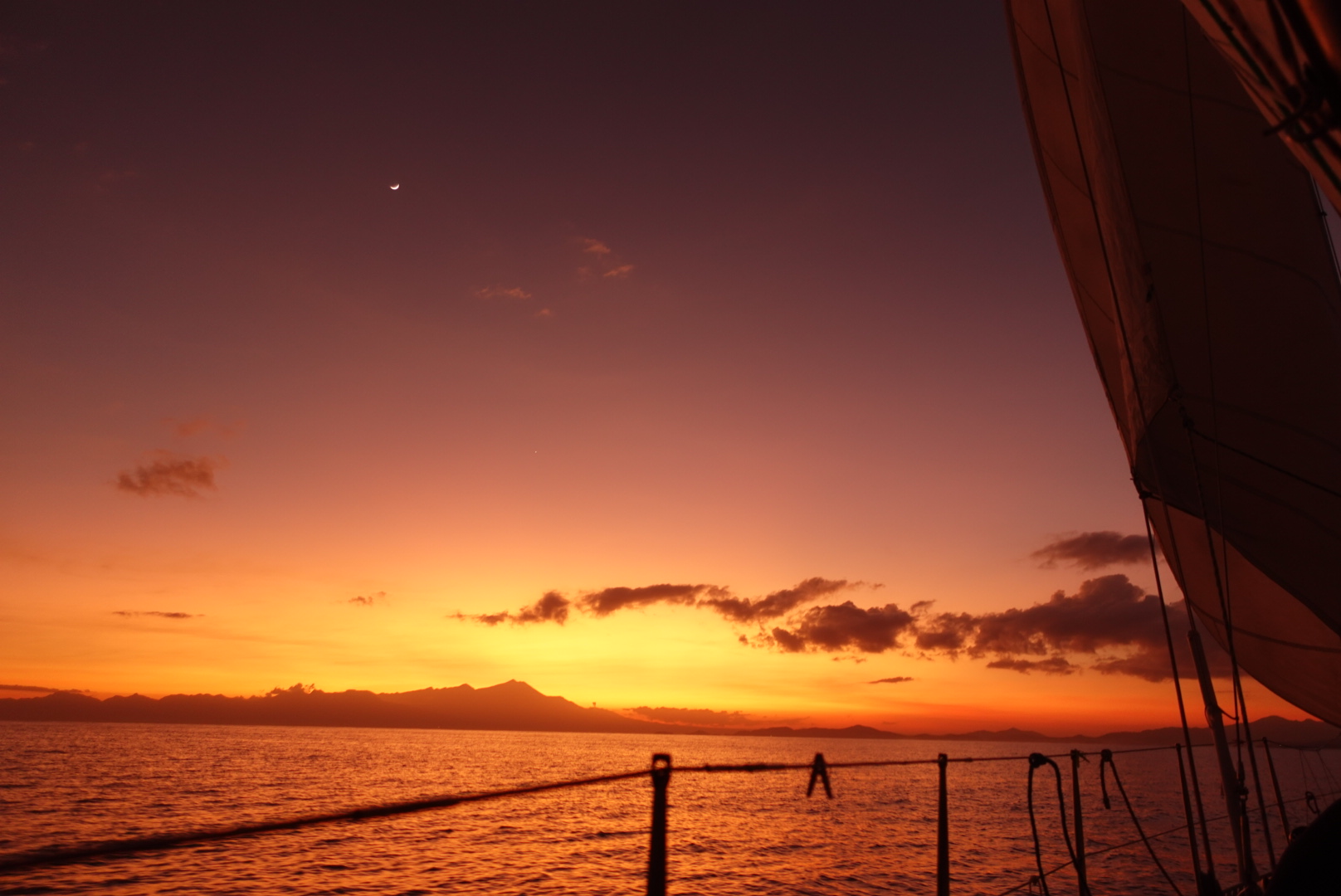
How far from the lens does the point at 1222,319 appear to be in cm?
650

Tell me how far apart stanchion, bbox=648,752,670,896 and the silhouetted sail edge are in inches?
215

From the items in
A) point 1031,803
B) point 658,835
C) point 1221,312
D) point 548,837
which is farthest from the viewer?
point 548,837

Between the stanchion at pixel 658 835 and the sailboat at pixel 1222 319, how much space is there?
493cm

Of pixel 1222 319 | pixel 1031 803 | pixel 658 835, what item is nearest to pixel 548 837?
pixel 1031 803

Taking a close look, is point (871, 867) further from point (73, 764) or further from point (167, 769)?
point (73, 764)

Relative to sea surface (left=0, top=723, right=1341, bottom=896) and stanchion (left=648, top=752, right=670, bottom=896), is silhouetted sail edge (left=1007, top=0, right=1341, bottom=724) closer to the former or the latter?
sea surface (left=0, top=723, right=1341, bottom=896)

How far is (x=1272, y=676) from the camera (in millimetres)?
7930

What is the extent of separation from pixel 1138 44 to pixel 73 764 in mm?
133777

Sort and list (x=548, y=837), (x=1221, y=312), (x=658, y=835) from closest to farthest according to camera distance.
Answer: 1. (x=658, y=835)
2. (x=1221, y=312)
3. (x=548, y=837)

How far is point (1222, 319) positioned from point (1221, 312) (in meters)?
0.07

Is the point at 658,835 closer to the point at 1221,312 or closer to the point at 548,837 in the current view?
the point at 1221,312

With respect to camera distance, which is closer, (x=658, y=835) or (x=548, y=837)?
(x=658, y=835)

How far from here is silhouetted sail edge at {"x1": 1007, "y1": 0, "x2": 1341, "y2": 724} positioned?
20.3ft

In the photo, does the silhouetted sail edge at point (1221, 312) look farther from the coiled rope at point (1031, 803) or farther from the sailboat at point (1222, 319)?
the coiled rope at point (1031, 803)
